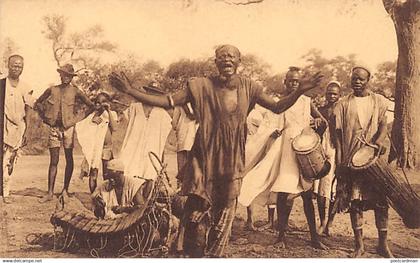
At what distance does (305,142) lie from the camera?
389 inches

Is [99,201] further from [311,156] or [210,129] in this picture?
[311,156]

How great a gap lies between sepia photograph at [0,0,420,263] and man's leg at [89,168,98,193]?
0.02 m

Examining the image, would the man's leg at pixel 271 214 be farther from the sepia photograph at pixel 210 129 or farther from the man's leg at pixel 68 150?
the man's leg at pixel 68 150

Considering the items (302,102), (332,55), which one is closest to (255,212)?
(302,102)

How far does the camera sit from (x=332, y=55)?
397 inches

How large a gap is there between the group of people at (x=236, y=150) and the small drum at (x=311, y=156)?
83mm

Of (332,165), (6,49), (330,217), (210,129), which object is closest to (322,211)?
(330,217)

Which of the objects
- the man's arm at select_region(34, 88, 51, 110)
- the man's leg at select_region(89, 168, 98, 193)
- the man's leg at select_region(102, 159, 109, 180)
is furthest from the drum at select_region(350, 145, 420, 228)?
the man's arm at select_region(34, 88, 51, 110)

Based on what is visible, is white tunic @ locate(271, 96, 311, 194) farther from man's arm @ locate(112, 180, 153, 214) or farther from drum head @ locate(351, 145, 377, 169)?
man's arm @ locate(112, 180, 153, 214)

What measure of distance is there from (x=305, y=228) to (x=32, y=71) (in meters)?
3.93

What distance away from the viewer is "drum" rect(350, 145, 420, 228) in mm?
9859

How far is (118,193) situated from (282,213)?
202 cm

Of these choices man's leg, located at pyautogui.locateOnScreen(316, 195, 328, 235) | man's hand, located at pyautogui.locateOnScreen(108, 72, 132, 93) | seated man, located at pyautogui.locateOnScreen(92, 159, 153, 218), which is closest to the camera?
man's hand, located at pyautogui.locateOnScreen(108, 72, 132, 93)

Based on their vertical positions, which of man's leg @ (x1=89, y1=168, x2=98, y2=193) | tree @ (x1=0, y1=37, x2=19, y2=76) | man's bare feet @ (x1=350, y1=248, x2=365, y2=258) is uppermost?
tree @ (x1=0, y1=37, x2=19, y2=76)
